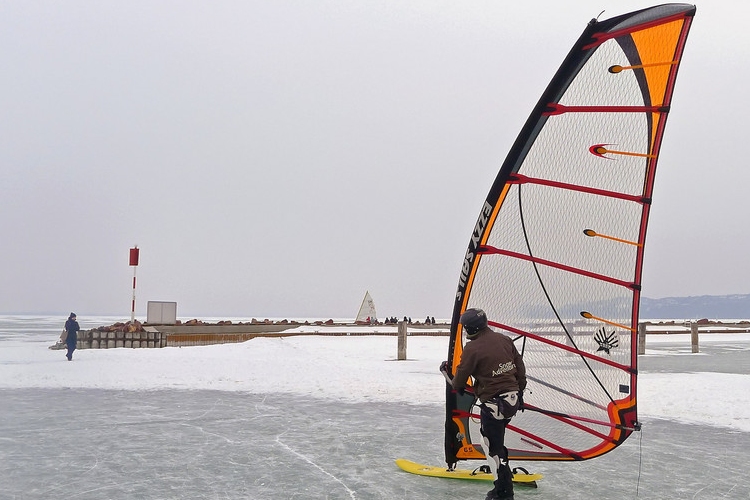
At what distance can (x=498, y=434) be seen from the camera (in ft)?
13.9

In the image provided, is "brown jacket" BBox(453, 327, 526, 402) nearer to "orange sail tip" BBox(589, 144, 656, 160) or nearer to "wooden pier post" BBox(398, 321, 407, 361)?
"orange sail tip" BBox(589, 144, 656, 160)

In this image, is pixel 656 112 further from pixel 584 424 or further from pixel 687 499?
pixel 687 499

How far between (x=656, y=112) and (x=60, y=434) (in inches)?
277

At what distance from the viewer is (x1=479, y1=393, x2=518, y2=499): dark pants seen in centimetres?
415

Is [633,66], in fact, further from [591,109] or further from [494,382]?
[494,382]

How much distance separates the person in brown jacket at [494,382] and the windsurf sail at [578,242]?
0.72m

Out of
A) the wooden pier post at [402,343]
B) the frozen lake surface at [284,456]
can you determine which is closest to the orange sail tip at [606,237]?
the frozen lake surface at [284,456]

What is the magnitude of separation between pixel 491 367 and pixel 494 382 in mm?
105

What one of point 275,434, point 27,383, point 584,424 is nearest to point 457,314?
point 584,424

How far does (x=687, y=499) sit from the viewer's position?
473 cm

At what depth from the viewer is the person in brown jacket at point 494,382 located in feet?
13.7

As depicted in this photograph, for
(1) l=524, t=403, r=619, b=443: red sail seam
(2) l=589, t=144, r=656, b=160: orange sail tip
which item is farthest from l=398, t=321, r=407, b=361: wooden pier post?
(2) l=589, t=144, r=656, b=160: orange sail tip

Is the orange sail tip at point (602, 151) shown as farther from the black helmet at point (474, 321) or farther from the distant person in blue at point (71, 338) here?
the distant person in blue at point (71, 338)

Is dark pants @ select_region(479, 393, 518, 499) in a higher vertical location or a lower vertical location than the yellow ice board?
higher
